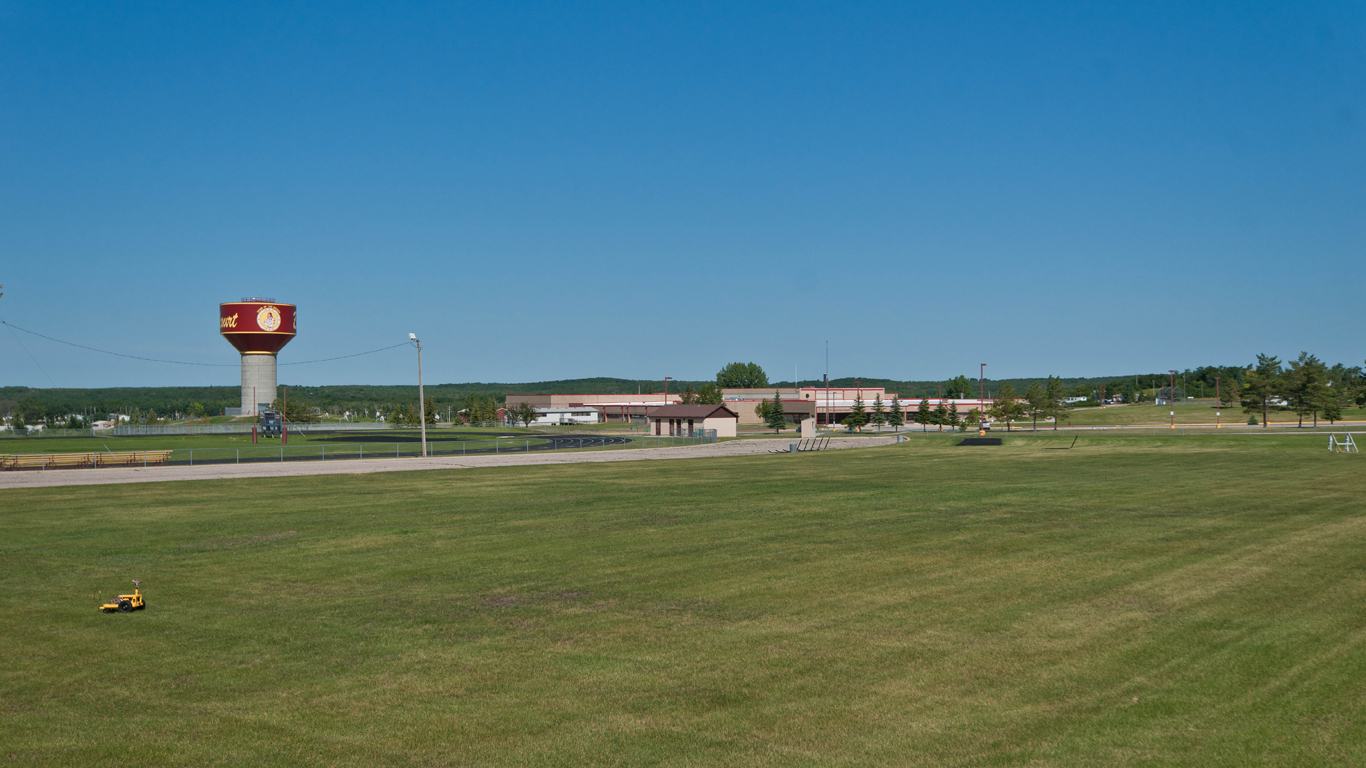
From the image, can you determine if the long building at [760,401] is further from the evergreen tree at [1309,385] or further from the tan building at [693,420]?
the evergreen tree at [1309,385]

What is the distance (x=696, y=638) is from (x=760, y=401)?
134 meters

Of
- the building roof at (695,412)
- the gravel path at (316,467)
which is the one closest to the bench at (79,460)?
the gravel path at (316,467)

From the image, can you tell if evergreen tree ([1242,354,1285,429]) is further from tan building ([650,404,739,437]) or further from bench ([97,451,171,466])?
bench ([97,451,171,466])

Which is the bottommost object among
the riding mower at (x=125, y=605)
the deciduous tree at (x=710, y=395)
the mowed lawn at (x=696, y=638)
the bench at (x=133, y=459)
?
the mowed lawn at (x=696, y=638)

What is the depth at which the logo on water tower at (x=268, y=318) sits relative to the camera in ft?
464

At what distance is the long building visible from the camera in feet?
449

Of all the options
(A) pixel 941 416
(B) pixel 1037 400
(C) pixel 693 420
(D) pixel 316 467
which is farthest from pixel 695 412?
(D) pixel 316 467

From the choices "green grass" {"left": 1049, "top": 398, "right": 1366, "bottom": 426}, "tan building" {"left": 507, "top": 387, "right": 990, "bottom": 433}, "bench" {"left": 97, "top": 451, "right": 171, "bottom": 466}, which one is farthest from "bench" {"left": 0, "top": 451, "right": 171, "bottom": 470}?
"green grass" {"left": 1049, "top": 398, "right": 1366, "bottom": 426}

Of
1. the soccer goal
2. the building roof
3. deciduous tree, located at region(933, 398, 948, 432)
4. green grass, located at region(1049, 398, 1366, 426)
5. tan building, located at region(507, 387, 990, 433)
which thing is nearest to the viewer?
the soccer goal

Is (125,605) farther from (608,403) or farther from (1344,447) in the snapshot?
(608,403)

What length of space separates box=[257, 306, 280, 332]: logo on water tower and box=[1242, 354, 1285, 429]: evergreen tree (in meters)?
130

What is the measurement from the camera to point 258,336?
467ft

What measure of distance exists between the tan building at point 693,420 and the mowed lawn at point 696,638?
7396 cm

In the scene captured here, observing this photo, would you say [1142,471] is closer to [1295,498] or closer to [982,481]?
[982,481]
